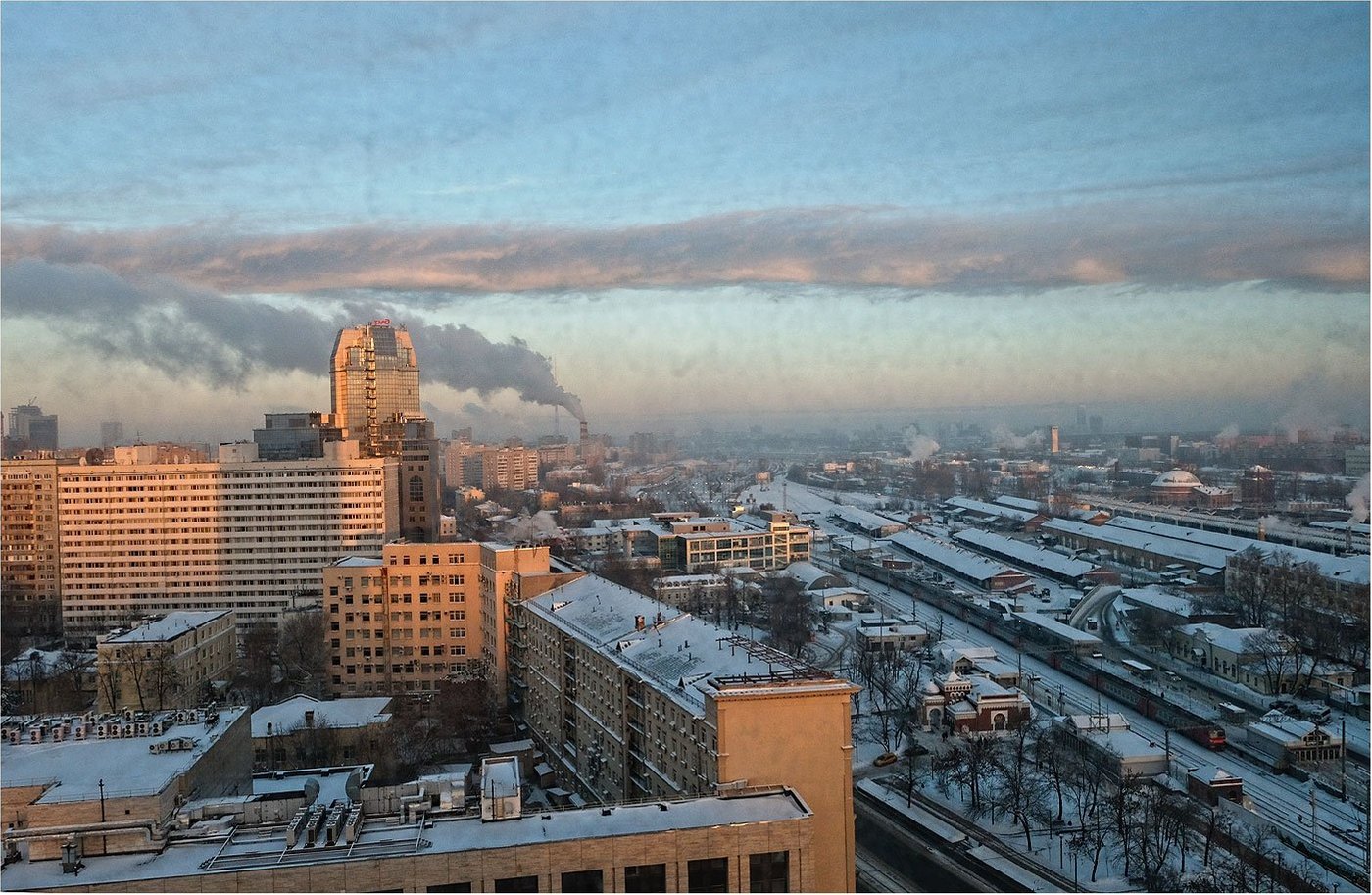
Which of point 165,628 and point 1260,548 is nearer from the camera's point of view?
point 165,628

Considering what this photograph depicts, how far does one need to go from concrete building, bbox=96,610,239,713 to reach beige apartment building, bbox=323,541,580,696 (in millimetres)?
1080

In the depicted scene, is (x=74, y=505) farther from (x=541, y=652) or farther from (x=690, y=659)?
(x=690, y=659)

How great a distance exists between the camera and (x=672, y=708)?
200 inches

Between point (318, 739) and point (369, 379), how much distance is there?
15.0m

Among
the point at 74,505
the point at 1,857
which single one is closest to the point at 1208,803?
the point at 1,857

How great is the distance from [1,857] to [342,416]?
18.0 meters

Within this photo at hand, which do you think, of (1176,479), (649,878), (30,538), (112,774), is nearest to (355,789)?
(112,774)

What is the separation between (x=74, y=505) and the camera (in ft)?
42.6

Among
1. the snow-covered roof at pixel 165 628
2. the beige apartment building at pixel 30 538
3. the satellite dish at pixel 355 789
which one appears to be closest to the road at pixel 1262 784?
the satellite dish at pixel 355 789

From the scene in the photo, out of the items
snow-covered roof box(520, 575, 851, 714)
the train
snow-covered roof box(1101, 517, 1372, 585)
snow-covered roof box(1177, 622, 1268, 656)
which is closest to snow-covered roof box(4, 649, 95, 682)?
Answer: snow-covered roof box(520, 575, 851, 714)

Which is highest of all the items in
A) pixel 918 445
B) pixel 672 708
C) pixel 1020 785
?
pixel 918 445

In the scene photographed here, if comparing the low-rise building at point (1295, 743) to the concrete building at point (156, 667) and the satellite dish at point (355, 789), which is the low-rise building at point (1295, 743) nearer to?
the satellite dish at point (355, 789)

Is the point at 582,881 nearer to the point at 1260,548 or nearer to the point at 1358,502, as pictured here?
the point at 1358,502

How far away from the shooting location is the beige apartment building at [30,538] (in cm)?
1354
